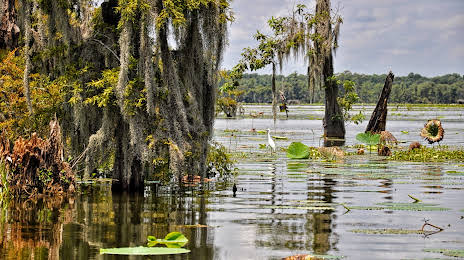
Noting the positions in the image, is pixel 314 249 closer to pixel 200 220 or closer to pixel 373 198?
pixel 200 220

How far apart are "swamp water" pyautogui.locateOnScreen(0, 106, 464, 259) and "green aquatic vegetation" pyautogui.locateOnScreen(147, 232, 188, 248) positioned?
181 mm

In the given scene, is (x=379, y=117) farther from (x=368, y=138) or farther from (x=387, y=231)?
(x=387, y=231)

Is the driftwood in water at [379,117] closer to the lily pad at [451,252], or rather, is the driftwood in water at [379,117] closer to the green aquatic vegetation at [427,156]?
the green aquatic vegetation at [427,156]

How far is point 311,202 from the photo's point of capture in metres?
13.4

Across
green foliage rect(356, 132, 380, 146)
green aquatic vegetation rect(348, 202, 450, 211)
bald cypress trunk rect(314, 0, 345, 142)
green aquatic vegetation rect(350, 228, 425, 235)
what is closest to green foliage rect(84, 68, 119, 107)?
green aquatic vegetation rect(348, 202, 450, 211)

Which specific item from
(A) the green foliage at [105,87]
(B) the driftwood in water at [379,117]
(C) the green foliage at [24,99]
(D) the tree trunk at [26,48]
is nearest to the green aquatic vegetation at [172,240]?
(A) the green foliage at [105,87]

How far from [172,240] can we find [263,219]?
2.80 meters

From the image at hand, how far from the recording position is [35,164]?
13.8 m

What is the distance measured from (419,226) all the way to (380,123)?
781 inches

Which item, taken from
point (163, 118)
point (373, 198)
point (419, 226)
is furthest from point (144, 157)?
→ point (419, 226)

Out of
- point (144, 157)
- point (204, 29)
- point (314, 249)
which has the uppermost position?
point (204, 29)

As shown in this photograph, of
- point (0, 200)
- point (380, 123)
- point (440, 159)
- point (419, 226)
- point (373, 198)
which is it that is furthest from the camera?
point (380, 123)

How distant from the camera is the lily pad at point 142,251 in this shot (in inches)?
335

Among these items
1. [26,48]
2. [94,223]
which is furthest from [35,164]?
[94,223]
